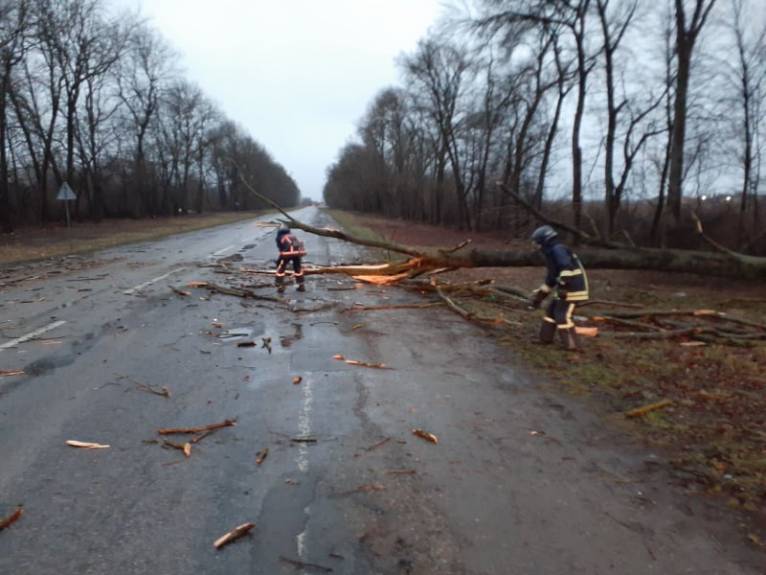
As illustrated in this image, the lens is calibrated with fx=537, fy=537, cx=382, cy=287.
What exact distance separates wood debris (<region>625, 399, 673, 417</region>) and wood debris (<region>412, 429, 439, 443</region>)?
1855 mm

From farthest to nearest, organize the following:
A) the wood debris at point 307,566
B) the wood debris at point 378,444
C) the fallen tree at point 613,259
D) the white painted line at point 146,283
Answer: the white painted line at point 146,283, the fallen tree at point 613,259, the wood debris at point 378,444, the wood debris at point 307,566

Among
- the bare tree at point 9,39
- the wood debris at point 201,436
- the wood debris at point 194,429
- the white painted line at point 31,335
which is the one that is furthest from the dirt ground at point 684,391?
the bare tree at point 9,39

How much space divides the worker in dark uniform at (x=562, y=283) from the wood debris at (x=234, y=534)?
4.99 m

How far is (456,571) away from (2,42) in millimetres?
27944

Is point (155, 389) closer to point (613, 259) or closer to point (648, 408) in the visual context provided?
point (648, 408)

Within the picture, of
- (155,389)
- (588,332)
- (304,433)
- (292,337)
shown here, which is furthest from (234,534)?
(588,332)

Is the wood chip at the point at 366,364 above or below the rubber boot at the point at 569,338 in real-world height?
below

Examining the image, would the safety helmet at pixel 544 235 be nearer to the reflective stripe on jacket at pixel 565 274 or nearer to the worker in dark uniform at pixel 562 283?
the worker in dark uniform at pixel 562 283

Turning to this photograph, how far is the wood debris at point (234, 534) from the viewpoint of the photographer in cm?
283

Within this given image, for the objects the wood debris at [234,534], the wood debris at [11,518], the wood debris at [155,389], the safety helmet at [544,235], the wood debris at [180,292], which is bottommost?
the wood debris at [234,534]

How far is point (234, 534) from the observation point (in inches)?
114

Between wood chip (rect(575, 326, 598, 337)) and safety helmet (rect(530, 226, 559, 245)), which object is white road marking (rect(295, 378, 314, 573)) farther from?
wood chip (rect(575, 326, 598, 337))

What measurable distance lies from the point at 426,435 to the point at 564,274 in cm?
339

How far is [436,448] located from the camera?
4.04m
